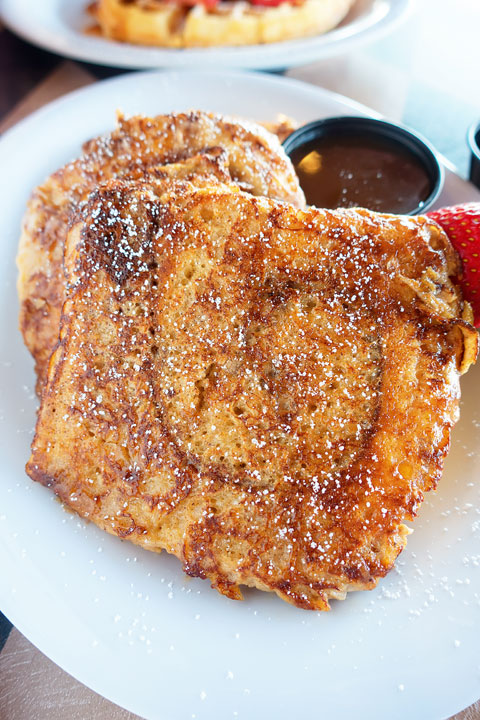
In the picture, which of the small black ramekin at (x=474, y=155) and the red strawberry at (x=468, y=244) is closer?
the red strawberry at (x=468, y=244)

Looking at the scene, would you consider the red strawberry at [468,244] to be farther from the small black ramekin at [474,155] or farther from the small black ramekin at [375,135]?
the small black ramekin at [474,155]

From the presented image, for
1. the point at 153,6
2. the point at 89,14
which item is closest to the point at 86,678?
the point at 153,6

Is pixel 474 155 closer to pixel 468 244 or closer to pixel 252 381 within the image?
pixel 468 244

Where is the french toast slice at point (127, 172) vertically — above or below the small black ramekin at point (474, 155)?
above

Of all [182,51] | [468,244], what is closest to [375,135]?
[468,244]

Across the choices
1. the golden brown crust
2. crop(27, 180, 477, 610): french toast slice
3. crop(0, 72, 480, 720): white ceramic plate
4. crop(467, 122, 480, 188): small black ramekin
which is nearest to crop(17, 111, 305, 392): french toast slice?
crop(27, 180, 477, 610): french toast slice

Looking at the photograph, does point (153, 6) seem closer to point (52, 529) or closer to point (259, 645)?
point (52, 529)

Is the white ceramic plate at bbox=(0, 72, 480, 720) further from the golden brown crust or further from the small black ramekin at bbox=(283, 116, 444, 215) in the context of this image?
the golden brown crust

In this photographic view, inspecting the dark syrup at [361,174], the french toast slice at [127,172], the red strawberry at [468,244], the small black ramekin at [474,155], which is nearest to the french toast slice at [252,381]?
the red strawberry at [468,244]
